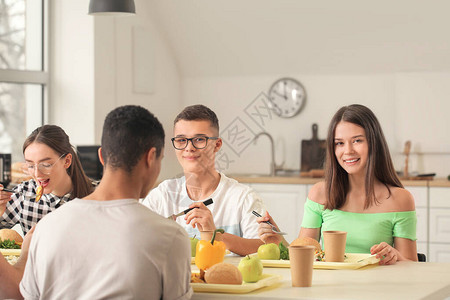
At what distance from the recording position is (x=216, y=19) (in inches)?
227

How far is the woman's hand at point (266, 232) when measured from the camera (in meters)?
2.46

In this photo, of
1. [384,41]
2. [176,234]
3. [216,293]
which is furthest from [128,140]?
[384,41]

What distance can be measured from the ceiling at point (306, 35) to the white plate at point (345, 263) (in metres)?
3.30

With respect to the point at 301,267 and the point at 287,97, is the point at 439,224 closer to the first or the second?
the point at 287,97

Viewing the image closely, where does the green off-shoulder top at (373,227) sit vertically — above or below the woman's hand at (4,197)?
below

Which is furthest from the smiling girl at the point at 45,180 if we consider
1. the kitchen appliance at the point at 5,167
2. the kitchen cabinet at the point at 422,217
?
the kitchen cabinet at the point at 422,217

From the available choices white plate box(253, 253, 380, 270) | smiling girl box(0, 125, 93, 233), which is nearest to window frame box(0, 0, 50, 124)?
smiling girl box(0, 125, 93, 233)

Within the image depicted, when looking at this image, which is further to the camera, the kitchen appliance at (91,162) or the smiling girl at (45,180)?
the kitchen appliance at (91,162)

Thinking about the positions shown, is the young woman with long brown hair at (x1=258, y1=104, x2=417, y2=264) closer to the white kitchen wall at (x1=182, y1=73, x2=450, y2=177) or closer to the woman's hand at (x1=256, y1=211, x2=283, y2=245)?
the woman's hand at (x1=256, y1=211, x2=283, y2=245)

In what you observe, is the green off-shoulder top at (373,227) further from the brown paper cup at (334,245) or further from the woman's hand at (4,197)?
the woman's hand at (4,197)

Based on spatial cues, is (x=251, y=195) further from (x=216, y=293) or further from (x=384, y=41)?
(x=384, y=41)

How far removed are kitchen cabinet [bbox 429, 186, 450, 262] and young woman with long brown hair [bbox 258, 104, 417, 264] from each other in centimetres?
230

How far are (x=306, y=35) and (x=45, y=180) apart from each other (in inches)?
131

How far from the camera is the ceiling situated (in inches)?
211
